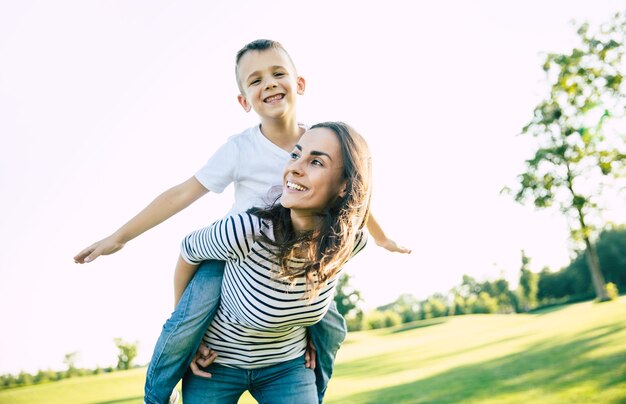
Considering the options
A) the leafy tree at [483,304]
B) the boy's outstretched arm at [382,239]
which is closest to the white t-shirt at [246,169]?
the boy's outstretched arm at [382,239]

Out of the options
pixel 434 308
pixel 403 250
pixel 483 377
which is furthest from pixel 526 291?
pixel 403 250

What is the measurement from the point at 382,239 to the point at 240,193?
2.89ft

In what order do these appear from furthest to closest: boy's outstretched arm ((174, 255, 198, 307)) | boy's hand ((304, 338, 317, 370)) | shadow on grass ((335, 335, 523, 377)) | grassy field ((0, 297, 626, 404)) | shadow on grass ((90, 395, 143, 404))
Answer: shadow on grass ((335, 335, 523, 377)) < shadow on grass ((90, 395, 143, 404)) < grassy field ((0, 297, 626, 404)) < boy's hand ((304, 338, 317, 370)) < boy's outstretched arm ((174, 255, 198, 307))

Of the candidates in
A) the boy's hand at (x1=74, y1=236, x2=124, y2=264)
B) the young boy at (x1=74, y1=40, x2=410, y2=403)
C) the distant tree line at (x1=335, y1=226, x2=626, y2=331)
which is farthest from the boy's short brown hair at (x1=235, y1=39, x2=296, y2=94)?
the distant tree line at (x1=335, y1=226, x2=626, y2=331)

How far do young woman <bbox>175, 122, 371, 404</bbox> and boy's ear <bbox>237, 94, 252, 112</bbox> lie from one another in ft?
2.48

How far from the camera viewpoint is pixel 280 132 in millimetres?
2961

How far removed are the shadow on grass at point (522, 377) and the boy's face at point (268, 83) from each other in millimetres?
4941

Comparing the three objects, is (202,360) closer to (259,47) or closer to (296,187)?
(296,187)

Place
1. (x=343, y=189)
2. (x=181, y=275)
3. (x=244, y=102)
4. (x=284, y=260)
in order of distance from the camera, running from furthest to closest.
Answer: (x=244, y=102) → (x=181, y=275) → (x=343, y=189) → (x=284, y=260)

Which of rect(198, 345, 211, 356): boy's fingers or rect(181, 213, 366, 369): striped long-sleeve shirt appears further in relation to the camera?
rect(198, 345, 211, 356): boy's fingers

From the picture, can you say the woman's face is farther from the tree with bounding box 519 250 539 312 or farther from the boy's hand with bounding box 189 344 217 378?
the tree with bounding box 519 250 539 312

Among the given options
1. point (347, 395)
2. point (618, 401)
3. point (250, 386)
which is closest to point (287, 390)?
point (250, 386)

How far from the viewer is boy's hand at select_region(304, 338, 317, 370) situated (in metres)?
2.72

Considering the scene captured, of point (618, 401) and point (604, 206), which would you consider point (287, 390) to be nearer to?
point (618, 401)
